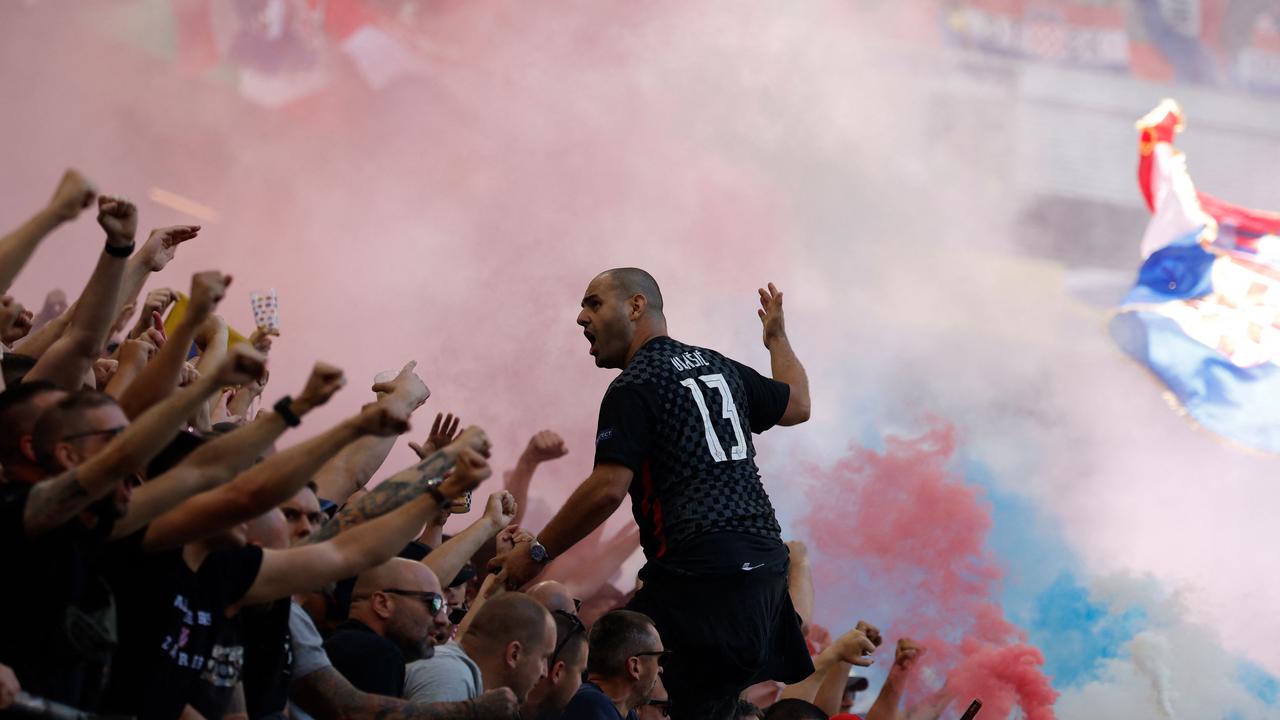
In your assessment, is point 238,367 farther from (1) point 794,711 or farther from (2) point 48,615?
(1) point 794,711

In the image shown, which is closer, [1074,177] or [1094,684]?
[1094,684]

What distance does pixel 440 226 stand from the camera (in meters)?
8.24

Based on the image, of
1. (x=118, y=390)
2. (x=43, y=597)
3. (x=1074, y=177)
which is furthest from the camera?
(x=1074, y=177)

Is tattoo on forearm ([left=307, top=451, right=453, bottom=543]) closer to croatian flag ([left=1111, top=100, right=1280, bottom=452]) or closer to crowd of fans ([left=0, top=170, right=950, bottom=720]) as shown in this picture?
crowd of fans ([left=0, top=170, right=950, bottom=720])

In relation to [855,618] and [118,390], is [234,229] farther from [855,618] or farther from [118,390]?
[118,390]

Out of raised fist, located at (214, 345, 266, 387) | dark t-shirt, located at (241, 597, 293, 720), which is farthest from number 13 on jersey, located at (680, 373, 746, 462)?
raised fist, located at (214, 345, 266, 387)

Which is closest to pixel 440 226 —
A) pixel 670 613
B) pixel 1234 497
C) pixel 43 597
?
pixel 670 613

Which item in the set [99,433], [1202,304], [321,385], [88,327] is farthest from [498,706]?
[1202,304]

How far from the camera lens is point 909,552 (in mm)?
8133

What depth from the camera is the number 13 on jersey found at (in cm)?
404

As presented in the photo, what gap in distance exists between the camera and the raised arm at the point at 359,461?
354 centimetres

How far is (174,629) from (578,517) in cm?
154

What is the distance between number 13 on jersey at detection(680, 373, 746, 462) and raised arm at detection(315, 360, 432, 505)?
790mm

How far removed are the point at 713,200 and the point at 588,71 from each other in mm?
1059
